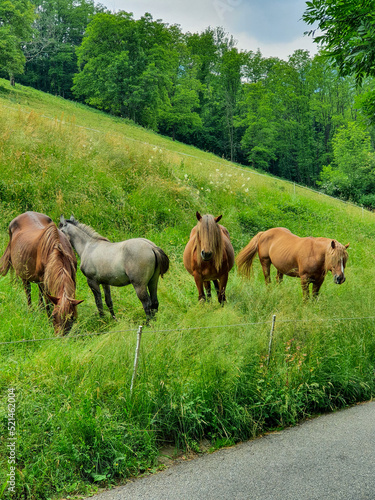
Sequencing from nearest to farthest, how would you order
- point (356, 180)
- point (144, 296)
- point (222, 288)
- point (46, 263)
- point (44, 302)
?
point (46, 263)
point (44, 302)
point (144, 296)
point (222, 288)
point (356, 180)

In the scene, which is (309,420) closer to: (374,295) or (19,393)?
(19,393)

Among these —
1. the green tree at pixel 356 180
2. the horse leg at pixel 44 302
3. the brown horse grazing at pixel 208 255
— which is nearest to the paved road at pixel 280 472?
the brown horse grazing at pixel 208 255


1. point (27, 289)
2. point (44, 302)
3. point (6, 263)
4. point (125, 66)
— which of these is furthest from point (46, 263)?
point (125, 66)

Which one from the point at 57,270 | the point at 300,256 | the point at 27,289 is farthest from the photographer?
the point at 300,256

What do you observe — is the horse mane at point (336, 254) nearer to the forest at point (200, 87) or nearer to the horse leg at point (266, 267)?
the horse leg at point (266, 267)

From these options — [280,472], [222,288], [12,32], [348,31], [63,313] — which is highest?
[12,32]

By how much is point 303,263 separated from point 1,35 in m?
33.1

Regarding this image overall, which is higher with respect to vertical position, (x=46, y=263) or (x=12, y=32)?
(x=12, y=32)

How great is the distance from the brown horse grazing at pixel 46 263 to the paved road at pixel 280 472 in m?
2.18

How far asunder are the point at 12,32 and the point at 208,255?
38.2 meters

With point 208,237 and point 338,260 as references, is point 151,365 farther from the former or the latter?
point 338,260

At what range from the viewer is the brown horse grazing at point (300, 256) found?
22.6 feet

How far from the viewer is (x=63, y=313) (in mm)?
4754

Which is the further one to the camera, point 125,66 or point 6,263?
point 125,66
